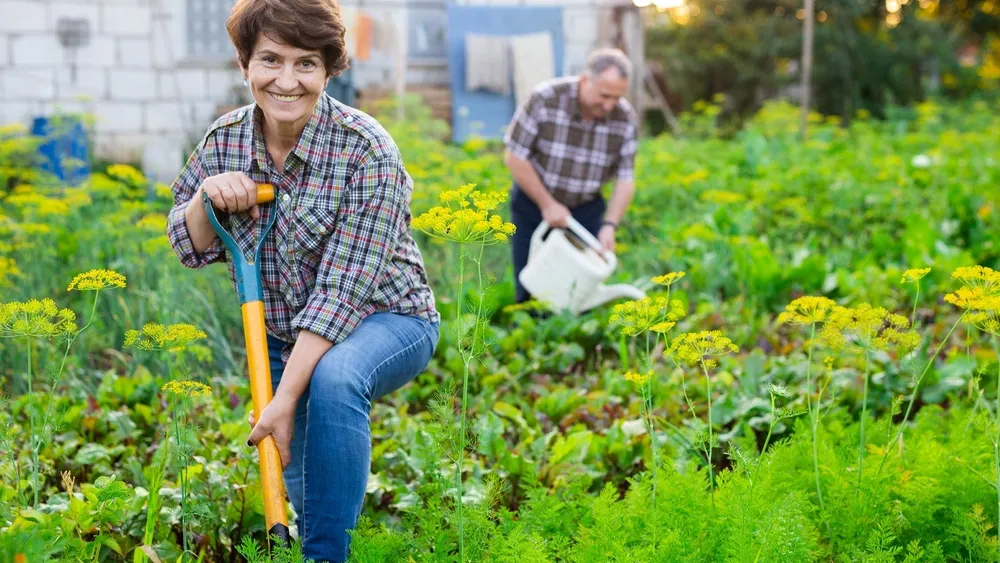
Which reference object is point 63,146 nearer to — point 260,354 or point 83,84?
point 83,84

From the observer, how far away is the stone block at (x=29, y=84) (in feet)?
29.5

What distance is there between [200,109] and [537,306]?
6.89 meters

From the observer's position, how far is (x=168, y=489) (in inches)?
93.0

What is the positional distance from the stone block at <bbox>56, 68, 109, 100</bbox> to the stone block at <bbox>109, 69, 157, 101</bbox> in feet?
0.23

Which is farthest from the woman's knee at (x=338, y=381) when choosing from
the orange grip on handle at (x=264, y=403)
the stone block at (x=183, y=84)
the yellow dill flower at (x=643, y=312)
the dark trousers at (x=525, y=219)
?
the stone block at (x=183, y=84)

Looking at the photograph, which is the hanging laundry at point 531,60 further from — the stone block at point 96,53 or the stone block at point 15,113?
→ the stone block at point 15,113

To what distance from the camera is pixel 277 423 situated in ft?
6.25

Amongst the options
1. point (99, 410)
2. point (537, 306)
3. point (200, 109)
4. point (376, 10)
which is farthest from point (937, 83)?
point (99, 410)

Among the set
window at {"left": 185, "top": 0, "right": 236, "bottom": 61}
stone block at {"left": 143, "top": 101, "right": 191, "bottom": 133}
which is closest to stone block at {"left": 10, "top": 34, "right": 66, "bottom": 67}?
stone block at {"left": 143, "top": 101, "right": 191, "bottom": 133}

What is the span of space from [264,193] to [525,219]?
2594 mm

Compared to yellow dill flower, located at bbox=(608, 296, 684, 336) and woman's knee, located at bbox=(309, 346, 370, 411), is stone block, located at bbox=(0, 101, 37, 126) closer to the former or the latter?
woman's knee, located at bbox=(309, 346, 370, 411)

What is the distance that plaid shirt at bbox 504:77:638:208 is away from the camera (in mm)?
4406

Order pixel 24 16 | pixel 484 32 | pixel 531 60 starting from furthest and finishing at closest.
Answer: pixel 484 32, pixel 531 60, pixel 24 16

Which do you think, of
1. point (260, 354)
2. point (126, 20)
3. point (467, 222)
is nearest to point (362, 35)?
point (126, 20)
